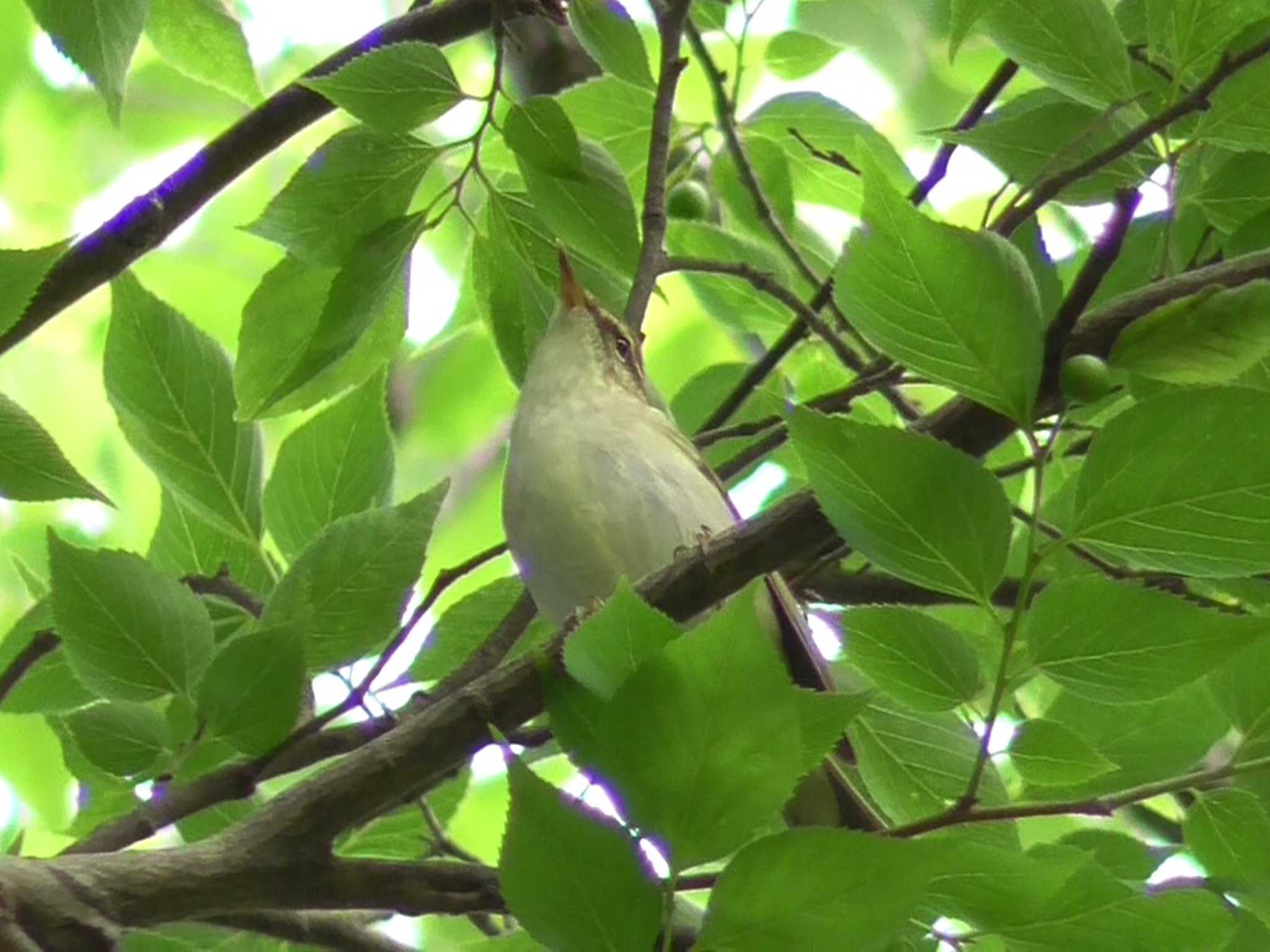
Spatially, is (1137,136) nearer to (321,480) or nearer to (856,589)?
(856,589)

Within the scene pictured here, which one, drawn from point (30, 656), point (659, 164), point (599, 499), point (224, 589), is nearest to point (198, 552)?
point (224, 589)

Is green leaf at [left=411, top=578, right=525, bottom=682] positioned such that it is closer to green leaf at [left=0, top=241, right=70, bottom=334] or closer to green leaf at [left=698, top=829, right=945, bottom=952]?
green leaf at [left=0, top=241, right=70, bottom=334]

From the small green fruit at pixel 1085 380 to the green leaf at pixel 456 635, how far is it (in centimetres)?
69

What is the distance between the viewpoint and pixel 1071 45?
1.37 meters

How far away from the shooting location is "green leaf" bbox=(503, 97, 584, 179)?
4.82 ft

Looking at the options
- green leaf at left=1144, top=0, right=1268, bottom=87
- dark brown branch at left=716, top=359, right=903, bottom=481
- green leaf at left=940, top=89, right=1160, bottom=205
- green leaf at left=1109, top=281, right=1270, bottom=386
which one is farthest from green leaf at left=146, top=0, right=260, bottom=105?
green leaf at left=1109, top=281, right=1270, bottom=386

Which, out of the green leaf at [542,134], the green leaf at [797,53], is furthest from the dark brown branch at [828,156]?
the green leaf at [542,134]

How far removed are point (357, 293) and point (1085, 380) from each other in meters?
0.72

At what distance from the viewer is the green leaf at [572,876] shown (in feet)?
2.95

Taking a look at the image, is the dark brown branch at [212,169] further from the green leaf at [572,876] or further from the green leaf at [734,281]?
the green leaf at [572,876]

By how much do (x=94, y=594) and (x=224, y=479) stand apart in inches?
11.9

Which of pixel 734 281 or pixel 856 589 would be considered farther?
pixel 734 281

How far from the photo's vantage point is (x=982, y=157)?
1.48 meters

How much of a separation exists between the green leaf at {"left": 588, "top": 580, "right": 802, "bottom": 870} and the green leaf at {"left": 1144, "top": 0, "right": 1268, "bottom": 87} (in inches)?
30.2
